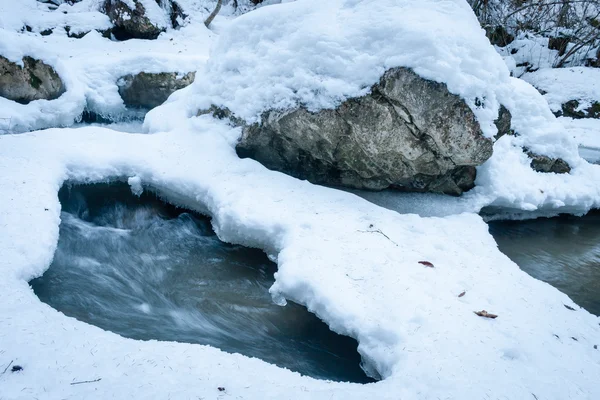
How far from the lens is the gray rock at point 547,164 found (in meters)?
8.23

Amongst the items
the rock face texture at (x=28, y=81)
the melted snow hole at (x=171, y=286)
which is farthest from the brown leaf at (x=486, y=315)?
the rock face texture at (x=28, y=81)

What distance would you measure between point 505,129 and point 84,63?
39.8 ft

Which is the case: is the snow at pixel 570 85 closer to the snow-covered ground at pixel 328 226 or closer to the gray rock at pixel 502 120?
the snow-covered ground at pixel 328 226

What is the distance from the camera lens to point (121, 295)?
481cm

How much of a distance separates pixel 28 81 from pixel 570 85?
1834 centimetres

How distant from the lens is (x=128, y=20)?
15.8 meters

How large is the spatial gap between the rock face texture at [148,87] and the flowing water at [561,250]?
1001 cm

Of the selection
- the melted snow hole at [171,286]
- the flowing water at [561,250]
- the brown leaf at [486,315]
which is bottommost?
the melted snow hole at [171,286]

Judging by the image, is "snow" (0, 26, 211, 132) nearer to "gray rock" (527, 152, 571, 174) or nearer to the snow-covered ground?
the snow-covered ground

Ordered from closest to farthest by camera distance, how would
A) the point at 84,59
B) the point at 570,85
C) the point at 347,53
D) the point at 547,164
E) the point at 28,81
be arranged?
the point at 347,53 < the point at 547,164 < the point at 28,81 < the point at 84,59 < the point at 570,85

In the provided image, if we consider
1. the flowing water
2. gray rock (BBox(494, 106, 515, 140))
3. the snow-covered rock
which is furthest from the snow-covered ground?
the snow-covered rock

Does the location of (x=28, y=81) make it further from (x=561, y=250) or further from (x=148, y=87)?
(x=561, y=250)

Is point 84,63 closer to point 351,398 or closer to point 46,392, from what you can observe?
point 46,392

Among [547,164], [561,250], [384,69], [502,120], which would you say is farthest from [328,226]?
[547,164]
